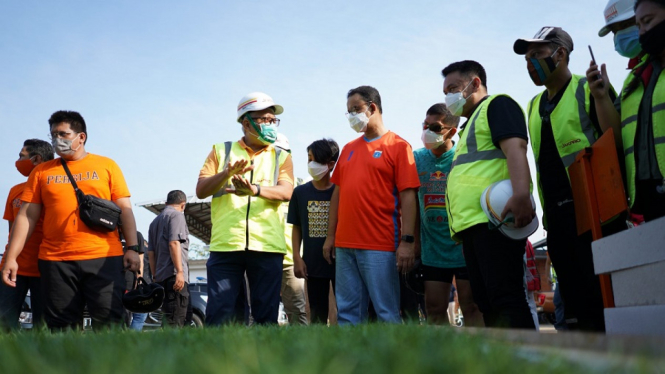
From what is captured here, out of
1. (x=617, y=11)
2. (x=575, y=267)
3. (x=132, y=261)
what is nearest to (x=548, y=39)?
(x=617, y=11)

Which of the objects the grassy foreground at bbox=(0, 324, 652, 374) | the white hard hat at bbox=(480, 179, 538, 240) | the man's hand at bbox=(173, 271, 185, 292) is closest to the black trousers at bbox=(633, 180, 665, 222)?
the white hard hat at bbox=(480, 179, 538, 240)

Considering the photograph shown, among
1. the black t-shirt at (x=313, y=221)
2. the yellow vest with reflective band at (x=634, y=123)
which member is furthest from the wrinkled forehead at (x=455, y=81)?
the black t-shirt at (x=313, y=221)

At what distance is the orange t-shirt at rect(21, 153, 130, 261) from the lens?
5758mm

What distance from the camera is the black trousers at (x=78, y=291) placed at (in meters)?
5.64

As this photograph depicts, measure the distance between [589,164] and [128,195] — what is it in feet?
13.6

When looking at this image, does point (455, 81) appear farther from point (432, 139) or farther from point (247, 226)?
point (247, 226)

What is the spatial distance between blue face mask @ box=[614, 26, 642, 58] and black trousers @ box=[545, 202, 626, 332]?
3.42 ft

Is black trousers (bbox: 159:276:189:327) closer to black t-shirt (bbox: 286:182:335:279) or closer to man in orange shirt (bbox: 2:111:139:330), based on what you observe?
black t-shirt (bbox: 286:182:335:279)

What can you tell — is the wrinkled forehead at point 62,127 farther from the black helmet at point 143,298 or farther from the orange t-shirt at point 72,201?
the black helmet at point 143,298

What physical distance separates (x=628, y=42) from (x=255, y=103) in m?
3.28

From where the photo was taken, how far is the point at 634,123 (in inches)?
149

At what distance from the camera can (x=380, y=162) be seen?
19.4 feet

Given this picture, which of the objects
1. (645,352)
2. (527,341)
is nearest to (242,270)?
(527,341)

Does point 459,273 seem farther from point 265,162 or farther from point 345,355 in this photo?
point 345,355
